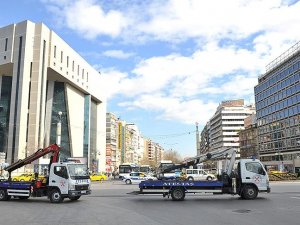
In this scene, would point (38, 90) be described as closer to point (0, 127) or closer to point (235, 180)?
point (0, 127)

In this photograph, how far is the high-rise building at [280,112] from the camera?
9906 centimetres

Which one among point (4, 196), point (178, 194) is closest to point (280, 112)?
point (178, 194)

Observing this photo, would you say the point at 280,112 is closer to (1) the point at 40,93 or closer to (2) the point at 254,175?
(1) the point at 40,93

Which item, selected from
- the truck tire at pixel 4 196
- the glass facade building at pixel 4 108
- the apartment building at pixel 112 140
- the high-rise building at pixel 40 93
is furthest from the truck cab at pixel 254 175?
the apartment building at pixel 112 140

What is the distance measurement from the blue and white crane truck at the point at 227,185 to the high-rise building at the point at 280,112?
7490 centimetres

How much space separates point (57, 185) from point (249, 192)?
11824 millimetres

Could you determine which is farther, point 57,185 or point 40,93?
point 40,93

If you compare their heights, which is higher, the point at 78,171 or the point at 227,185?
the point at 78,171

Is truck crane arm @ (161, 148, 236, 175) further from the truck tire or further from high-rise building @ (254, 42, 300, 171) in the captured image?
high-rise building @ (254, 42, 300, 171)

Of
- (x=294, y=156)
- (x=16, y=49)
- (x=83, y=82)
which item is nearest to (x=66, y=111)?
(x=83, y=82)

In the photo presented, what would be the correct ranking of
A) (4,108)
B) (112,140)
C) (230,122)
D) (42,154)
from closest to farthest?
(42,154)
(4,108)
(112,140)
(230,122)

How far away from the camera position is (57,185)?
22.4 meters

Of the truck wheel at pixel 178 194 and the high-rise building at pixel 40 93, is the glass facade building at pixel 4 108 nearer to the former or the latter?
the high-rise building at pixel 40 93

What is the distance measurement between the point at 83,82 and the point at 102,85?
2063cm
